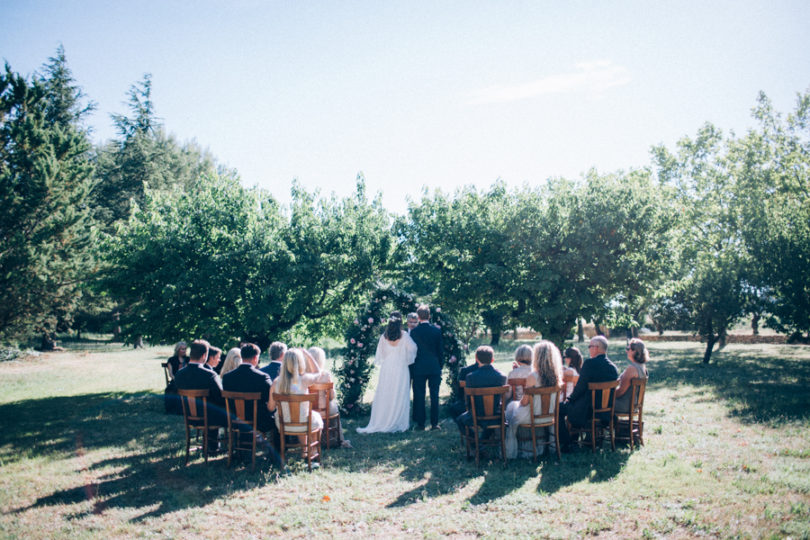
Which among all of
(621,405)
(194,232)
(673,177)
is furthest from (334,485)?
(673,177)

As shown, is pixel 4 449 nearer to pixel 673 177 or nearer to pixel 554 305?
pixel 554 305

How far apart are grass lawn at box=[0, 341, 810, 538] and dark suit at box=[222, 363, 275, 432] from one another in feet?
2.36

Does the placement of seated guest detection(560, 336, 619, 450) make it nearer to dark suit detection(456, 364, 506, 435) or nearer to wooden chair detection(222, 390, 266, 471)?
dark suit detection(456, 364, 506, 435)

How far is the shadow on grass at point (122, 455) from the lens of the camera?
6.08 metres

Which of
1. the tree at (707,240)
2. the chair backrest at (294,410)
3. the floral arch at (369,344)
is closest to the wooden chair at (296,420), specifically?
the chair backrest at (294,410)

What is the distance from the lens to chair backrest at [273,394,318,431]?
6.80m

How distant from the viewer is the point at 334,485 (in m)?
6.37

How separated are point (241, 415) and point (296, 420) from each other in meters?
0.96

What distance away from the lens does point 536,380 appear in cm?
715

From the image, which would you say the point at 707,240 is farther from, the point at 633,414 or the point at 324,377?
the point at 324,377

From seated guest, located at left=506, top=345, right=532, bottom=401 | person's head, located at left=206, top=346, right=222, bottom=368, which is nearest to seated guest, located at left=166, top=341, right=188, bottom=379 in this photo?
person's head, located at left=206, top=346, right=222, bottom=368

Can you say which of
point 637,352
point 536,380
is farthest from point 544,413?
point 637,352

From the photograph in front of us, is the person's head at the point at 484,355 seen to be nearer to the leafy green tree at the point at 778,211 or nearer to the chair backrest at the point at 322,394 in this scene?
the chair backrest at the point at 322,394

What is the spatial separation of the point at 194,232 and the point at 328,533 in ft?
37.0
